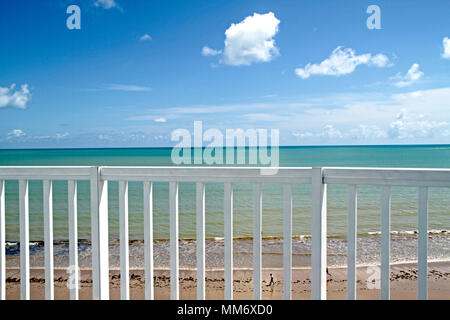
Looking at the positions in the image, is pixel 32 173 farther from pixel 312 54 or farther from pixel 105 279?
pixel 312 54

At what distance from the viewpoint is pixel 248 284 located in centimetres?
400

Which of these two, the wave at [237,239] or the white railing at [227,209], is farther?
the wave at [237,239]

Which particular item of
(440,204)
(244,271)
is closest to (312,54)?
(440,204)

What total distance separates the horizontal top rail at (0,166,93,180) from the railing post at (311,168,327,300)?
3.51 ft

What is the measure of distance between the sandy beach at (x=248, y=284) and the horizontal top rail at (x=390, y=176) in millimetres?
2514

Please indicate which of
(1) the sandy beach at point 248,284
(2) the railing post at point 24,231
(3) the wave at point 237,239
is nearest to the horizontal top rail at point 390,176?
(2) the railing post at point 24,231

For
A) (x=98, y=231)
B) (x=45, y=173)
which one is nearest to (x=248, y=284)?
(x=98, y=231)

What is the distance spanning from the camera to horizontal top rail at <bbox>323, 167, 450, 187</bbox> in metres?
1.31

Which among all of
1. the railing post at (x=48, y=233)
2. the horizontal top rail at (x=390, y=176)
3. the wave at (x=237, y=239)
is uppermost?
the horizontal top rail at (x=390, y=176)

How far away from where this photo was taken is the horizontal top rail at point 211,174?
146cm

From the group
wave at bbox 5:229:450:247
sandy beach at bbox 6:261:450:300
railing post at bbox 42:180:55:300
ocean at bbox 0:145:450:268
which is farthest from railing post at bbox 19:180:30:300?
wave at bbox 5:229:450:247

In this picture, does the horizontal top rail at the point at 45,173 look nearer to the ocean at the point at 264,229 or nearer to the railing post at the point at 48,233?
the railing post at the point at 48,233

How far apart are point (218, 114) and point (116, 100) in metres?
9.30

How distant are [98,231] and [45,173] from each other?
399 mm
